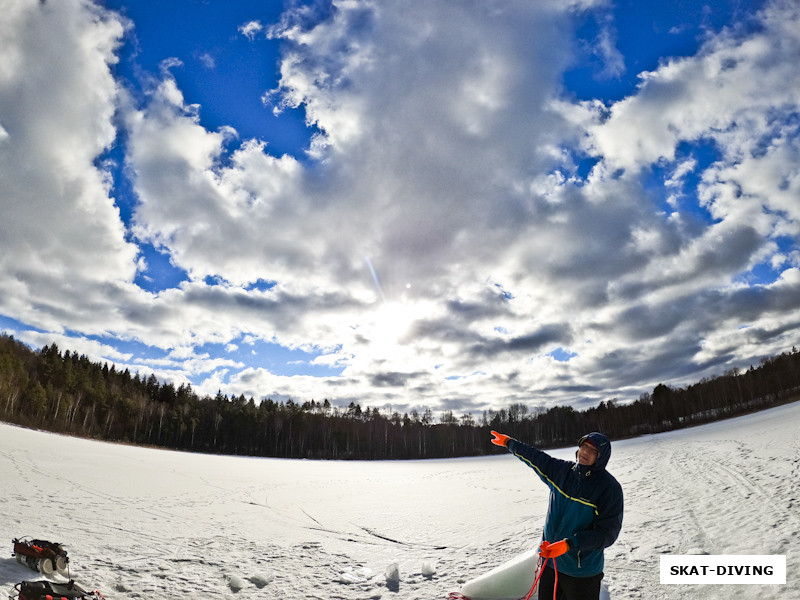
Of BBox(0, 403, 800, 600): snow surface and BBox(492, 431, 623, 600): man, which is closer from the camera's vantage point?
BBox(492, 431, 623, 600): man

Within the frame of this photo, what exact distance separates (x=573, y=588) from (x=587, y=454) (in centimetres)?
108

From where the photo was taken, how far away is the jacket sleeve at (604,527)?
302 cm

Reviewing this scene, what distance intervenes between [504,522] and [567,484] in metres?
7.12

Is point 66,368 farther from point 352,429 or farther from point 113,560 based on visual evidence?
point 113,560

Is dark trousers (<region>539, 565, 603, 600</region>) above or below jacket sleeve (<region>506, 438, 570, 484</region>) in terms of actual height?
below

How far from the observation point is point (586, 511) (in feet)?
10.6

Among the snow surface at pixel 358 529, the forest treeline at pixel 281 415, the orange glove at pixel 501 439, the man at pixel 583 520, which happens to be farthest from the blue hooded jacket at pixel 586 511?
the forest treeline at pixel 281 415

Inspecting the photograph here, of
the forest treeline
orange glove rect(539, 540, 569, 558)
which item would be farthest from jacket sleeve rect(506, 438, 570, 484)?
the forest treeline

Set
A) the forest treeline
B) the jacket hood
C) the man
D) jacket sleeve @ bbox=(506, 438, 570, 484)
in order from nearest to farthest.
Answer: the man
the jacket hood
jacket sleeve @ bbox=(506, 438, 570, 484)
the forest treeline

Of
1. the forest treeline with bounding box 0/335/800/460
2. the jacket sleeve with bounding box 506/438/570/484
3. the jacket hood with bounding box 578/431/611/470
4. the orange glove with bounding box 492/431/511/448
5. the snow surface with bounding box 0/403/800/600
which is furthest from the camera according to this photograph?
the forest treeline with bounding box 0/335/800/460

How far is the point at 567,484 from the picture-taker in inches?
133

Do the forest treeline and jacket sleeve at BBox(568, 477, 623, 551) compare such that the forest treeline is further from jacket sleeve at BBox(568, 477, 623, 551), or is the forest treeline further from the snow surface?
jacket sleeve at BBox(568, 477, 623, 551)

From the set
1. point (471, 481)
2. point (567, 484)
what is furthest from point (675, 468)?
point (567, 484)

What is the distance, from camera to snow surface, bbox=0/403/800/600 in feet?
18.1
